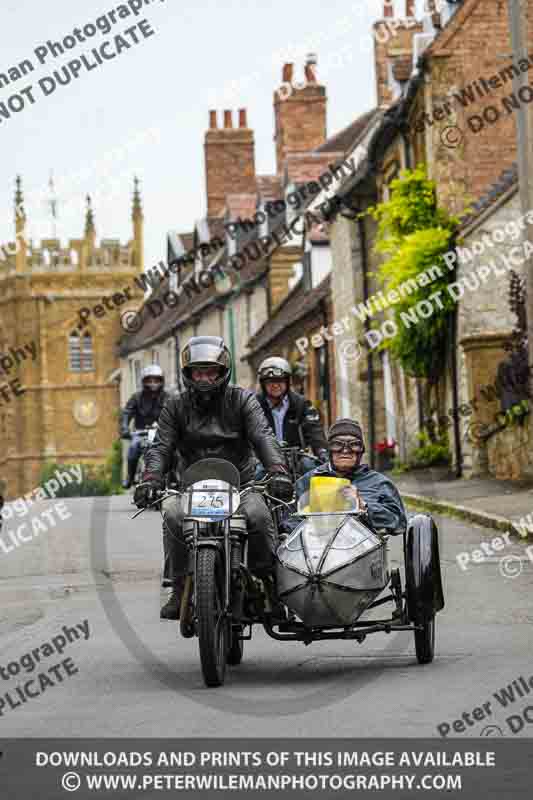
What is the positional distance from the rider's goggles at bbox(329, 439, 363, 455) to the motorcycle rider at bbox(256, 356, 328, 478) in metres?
4.09

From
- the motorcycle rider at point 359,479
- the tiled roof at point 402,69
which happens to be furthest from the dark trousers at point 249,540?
the tiled roof at point 402,69

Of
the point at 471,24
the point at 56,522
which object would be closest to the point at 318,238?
the point at 471,24

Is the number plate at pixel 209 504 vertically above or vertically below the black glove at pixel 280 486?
below

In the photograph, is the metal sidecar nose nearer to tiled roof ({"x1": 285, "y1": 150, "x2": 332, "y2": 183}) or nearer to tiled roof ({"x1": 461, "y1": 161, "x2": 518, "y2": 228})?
tiled roof ({"x1": 461, "y1": 161, "x2": 518, "y2": 228})

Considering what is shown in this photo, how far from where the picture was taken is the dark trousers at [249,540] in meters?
8.27

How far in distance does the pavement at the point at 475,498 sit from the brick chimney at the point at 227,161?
35875 mm

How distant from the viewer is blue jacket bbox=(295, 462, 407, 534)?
876 cm

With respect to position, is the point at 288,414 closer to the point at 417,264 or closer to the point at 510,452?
the point at 510,452
